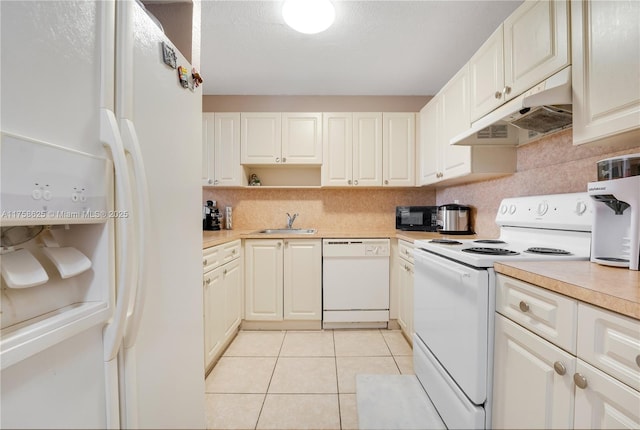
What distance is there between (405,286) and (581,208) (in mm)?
1293

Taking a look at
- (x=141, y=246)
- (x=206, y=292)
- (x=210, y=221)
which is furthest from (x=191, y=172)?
(x=210, y=221)

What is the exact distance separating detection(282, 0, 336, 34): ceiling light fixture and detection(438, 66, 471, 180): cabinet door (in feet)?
3.33

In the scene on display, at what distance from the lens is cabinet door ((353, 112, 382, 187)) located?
2.73m

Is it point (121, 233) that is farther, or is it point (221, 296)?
point (221, 296)

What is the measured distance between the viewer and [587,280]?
74cm

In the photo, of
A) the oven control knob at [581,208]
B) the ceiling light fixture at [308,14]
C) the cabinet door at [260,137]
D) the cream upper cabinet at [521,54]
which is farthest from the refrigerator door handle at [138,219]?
the cabinet door at [260,137]

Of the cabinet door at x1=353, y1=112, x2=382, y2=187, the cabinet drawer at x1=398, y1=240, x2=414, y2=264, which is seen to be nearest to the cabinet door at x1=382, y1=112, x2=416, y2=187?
the cabinet door at x1=353, y1=112, x2=382, y2=187

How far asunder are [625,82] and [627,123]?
14cm

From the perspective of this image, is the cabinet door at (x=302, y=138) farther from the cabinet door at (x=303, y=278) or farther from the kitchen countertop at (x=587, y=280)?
the kitchen countertop at (x=587, y=280)

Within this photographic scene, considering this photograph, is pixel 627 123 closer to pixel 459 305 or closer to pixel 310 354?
pixel 459 305

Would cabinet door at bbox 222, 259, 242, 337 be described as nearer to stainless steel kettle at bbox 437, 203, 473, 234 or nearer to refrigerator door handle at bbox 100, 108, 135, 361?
refrigerator door handle at bbox 100, 108, 135, 361

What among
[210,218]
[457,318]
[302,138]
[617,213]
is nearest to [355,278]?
[457,318]

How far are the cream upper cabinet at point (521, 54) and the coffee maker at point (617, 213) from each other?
0.52 m

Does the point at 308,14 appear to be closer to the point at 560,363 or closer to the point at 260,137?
the point at 260,137
